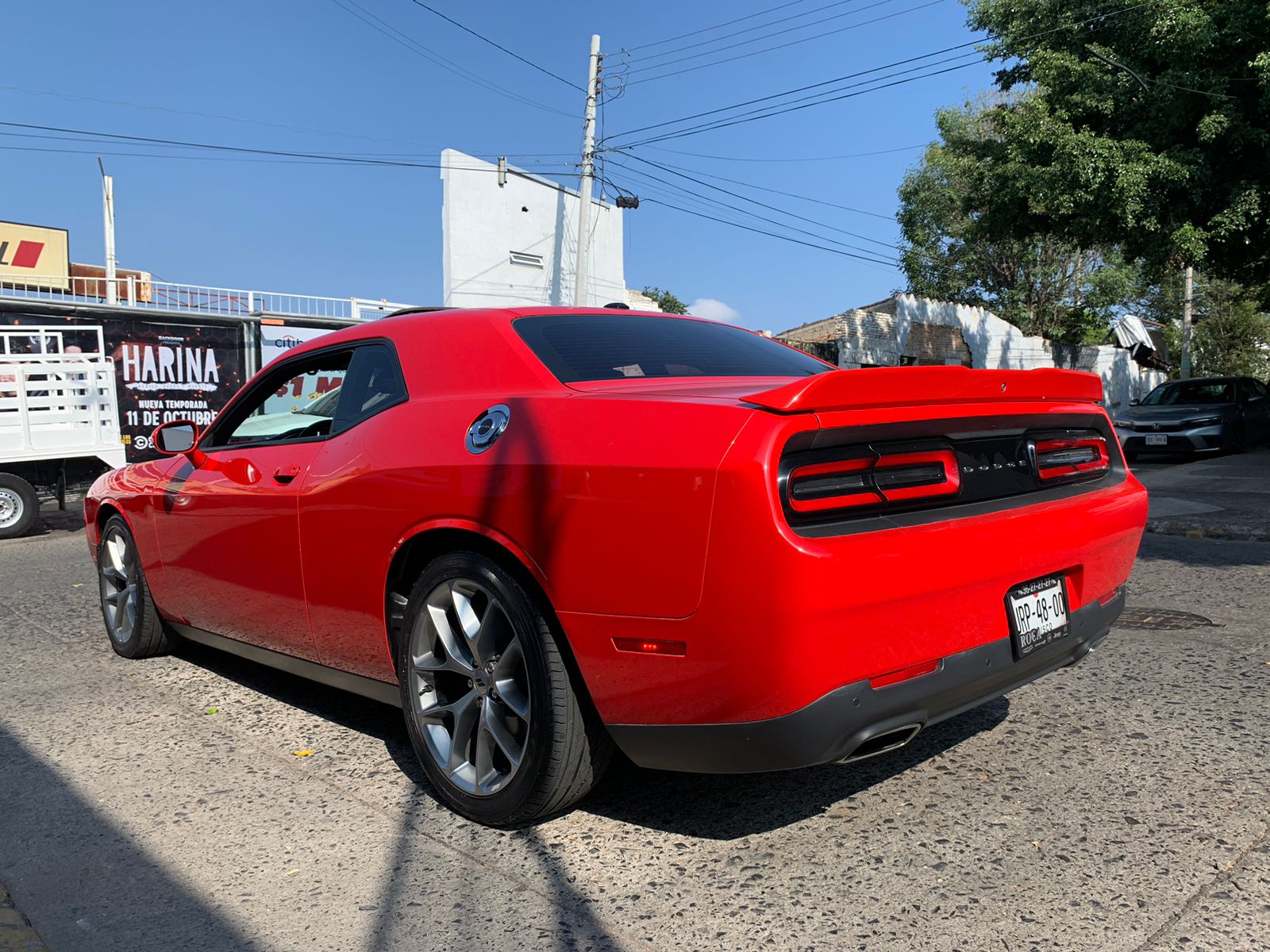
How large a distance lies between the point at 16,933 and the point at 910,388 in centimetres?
256

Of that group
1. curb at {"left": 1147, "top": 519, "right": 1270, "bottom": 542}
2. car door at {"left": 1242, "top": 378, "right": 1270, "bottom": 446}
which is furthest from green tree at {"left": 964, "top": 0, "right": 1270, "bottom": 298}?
curb at {"left": 1147, "top": 519, "right": 1270, "bottom": 542}

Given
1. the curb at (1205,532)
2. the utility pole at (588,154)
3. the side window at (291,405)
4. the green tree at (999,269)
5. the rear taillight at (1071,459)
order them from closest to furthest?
the rear taillight at (1071,459) → the side window at (291,405) → the curb at (1205,532) → the utility pole at (588,154) → the green tree at (999,269)

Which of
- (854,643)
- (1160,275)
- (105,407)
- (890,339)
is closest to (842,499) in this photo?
(854,643)

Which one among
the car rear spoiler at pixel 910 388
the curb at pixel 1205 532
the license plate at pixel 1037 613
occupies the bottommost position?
the curb at pixel 1205 532

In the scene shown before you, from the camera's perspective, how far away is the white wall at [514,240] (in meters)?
27.9

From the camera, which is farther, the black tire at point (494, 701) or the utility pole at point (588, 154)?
the utility pole at point (588, 154)

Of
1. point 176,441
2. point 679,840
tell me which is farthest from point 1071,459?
point 176,441

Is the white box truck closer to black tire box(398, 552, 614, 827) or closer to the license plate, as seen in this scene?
black tire box(398, 552, 614, 827)

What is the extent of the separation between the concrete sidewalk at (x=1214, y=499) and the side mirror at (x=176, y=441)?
6307mm

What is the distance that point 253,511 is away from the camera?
12.2 ft

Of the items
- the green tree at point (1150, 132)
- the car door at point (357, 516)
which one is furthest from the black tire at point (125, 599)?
the green tree at point (1150, 132)

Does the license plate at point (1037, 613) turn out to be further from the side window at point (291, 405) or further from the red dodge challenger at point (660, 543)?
the side window at point (291, 405)

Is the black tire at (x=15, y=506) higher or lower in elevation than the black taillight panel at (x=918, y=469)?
lower

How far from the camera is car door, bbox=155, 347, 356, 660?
3574 millimetres
